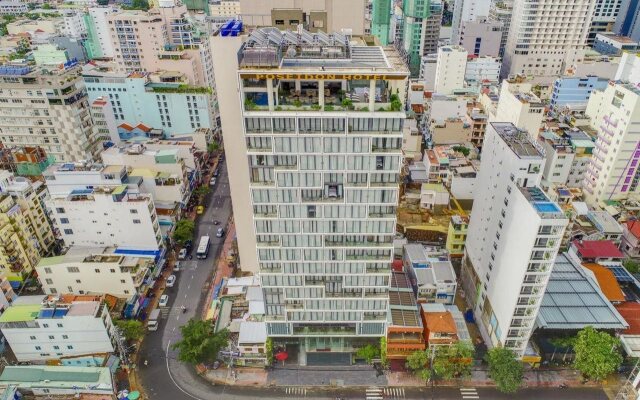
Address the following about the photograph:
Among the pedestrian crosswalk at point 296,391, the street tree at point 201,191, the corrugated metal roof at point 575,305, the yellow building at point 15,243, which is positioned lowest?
the pedestrian crosswalk at point 296,391

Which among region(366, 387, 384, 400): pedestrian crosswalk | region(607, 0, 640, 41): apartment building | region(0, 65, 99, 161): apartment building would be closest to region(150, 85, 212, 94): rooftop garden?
region(0, 65, 99, 161): apartment building

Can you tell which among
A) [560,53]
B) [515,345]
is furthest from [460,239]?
[560,53]

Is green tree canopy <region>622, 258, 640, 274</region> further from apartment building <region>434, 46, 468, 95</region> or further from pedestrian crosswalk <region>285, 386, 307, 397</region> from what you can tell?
apartment building <region>434, 46, 468, 95</region>

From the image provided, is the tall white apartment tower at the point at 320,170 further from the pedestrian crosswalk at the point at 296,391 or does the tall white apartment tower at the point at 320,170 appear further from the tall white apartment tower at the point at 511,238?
→ the tall white apartment tower at the point at 511,238

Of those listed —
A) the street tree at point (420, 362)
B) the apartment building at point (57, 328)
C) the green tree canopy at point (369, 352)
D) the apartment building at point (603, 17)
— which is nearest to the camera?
the street tree at point (420, 362)

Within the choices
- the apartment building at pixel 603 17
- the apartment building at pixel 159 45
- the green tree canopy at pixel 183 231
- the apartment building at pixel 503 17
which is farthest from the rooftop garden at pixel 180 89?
the apartment building at pixel 603 17

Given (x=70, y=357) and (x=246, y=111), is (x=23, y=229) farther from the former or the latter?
(x=246, y=111)

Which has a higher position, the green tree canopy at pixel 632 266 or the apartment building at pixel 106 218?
the apartment building at pixel 106 218
